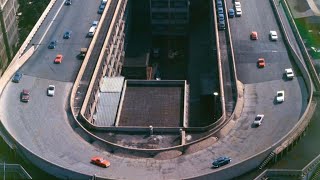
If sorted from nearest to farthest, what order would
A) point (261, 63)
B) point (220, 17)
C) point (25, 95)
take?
point (25, 95) → point (261, 63) → point (220, 17)

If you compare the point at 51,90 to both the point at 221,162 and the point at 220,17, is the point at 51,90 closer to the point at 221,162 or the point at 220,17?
the point at 221,162

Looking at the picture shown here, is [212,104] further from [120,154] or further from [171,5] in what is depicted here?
[171,5]

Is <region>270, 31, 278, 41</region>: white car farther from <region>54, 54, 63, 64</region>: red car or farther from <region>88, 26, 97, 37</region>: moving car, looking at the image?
<region>54, 54, 63, 64</region>: red car

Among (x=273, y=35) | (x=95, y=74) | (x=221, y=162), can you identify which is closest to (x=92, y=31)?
(x=95, y=74)

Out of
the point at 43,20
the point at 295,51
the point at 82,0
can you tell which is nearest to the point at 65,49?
the point at 43,20

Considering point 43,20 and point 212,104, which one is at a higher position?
point 43,20

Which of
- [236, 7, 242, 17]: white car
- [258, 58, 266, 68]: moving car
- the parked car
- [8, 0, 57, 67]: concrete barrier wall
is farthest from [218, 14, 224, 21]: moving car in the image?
[8, 0, 57, 67]: concrete barrier wall

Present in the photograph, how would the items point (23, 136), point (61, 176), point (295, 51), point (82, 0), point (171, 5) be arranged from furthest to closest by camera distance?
point (171, 5) < point (82, 0) < point (295, 51) < point (23, 136) < point (61, 176)
